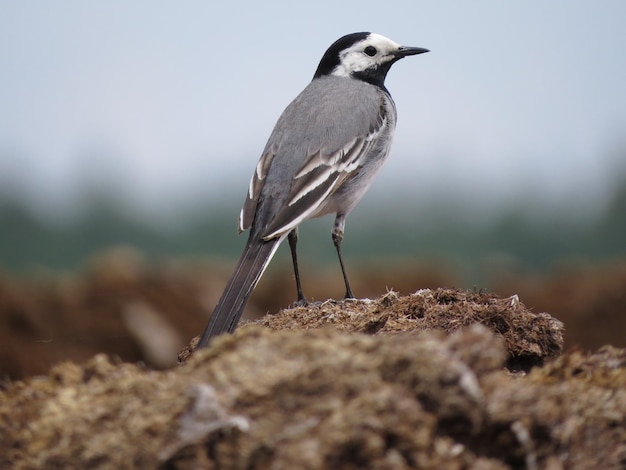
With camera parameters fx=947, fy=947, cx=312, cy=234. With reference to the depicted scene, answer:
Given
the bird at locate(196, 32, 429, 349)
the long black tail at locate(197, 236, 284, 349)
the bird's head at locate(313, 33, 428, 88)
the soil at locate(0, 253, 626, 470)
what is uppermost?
the bird's head at locate(313, 33, 428, 88)

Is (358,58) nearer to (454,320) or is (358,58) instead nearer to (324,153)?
Answer: (324,153)

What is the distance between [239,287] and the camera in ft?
22.2

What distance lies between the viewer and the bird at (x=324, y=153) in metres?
7.67

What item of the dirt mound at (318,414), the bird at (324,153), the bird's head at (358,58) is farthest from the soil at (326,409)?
the bird's head at (358,58)

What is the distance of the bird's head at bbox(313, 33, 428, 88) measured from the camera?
10211mm

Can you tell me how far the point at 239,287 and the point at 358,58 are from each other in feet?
14.0

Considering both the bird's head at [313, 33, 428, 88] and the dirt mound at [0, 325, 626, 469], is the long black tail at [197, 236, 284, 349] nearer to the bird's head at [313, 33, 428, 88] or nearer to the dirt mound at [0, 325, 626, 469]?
the dirt mound at [0, 325, 626, 469]

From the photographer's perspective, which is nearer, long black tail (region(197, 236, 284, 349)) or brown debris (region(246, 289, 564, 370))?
long black tail (region(197, 236, 284, 349))

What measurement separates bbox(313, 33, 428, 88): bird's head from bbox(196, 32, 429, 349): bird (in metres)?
0.01

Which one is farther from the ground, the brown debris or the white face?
the white face

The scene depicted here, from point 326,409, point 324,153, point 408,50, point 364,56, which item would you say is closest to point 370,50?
point 364,56

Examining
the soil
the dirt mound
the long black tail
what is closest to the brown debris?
the long black tail

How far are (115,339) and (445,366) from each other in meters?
11.6

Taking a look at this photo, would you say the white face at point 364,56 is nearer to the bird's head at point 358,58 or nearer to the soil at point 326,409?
the bird's head at point 358,58
